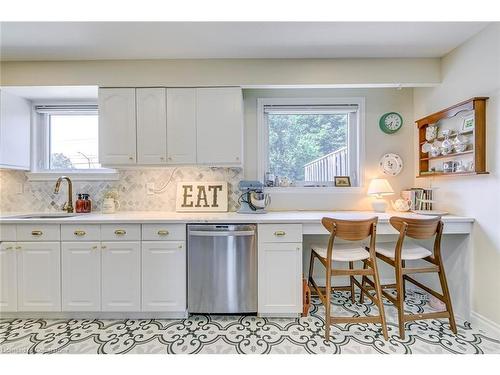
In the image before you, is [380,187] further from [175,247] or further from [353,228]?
[175,247]

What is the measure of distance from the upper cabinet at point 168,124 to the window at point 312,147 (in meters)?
0.63

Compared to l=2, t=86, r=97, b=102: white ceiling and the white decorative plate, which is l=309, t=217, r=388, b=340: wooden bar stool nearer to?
the white decorative plate

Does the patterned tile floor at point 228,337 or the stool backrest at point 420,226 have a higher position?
the stool backrest at point 420,226

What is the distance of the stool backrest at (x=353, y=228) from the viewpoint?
1.86 metres

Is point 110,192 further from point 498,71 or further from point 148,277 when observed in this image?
point 498,71

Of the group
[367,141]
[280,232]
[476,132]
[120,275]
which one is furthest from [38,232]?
[476,132]

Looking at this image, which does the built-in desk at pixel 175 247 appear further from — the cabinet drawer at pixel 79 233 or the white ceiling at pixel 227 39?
the white ceiling at pixel 227 39

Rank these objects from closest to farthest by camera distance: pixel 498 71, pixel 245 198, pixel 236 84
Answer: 1. pixel 498 71
2. pixel 236 84
3. pixel 245 198

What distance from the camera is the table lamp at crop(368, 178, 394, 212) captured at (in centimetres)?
254

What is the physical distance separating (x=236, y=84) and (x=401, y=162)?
2.02 metres

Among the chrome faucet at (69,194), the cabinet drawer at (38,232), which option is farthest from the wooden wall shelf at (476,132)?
the chrome faucet at (69,194)

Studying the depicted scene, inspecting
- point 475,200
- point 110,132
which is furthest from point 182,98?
point 475,200

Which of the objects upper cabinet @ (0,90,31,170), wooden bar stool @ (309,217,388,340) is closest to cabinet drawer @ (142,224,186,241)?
wooden bar stool @ (309,217,388,340)

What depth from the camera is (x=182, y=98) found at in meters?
2.38
